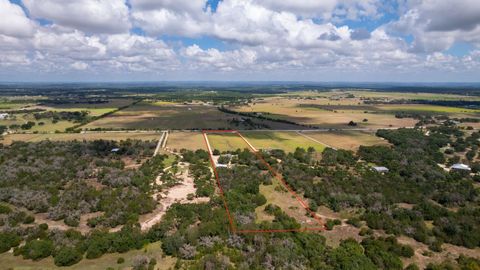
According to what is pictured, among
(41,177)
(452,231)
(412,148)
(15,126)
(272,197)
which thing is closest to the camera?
(452,231)

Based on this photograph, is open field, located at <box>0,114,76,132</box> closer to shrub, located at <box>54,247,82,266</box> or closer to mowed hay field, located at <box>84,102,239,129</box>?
mowed hay field, located at <box>84,102,239,129</box>

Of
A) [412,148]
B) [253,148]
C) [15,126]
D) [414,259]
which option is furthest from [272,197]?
[15,126]

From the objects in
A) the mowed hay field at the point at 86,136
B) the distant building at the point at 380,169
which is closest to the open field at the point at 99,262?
the distant building at the point at 380,169

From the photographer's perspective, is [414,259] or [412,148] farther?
[412,148]

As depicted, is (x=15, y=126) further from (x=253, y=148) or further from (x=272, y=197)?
(x=272, y=197)

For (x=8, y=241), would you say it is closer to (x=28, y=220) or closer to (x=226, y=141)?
(x=28, y=220)

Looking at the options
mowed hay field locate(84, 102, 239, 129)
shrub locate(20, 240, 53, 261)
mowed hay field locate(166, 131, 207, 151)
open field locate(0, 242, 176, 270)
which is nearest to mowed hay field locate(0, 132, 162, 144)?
mowed hay field locate(166, 131, 207, 151)

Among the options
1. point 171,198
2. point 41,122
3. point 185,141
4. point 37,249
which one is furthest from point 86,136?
point 37,249
